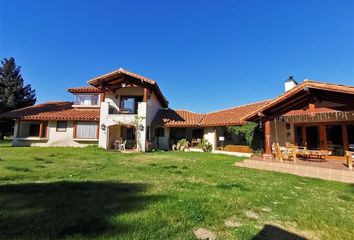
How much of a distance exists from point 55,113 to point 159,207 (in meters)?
22.0

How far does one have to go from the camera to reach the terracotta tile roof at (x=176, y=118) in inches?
908

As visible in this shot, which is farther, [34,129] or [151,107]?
[34,129]

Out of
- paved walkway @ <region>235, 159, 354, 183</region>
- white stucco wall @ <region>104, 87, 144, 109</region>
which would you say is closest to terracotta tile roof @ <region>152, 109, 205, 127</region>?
white stucco wall @ <region>104, 87, 144, 109</region>

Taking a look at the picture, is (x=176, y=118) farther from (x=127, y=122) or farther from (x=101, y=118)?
(x=101, y=118)

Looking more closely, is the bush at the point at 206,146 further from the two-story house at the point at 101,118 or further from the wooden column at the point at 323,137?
the wooden column at the point at 323,137

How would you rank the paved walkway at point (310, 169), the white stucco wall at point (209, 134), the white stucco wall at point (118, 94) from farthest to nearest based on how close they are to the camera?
1. the white stucco wall at point (118, 94)
2. the white stucco wall at point (209, 134)
3. the paved walkway at point (310, 169)

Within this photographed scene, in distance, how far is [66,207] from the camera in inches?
188

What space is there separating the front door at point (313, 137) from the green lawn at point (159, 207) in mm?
8203

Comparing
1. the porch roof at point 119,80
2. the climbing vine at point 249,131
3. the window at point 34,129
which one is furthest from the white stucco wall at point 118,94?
the climbing vine at point 249,131

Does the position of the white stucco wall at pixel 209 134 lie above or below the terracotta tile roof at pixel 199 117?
below

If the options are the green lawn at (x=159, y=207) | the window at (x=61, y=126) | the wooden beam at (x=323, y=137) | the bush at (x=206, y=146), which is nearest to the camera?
the green lawn at (x=159, y=207)

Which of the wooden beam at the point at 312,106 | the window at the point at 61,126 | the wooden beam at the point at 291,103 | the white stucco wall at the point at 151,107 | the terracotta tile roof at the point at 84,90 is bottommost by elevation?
the window at the point at 61,126

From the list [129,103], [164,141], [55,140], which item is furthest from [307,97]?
[55,140]

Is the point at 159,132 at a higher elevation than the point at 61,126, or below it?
below
